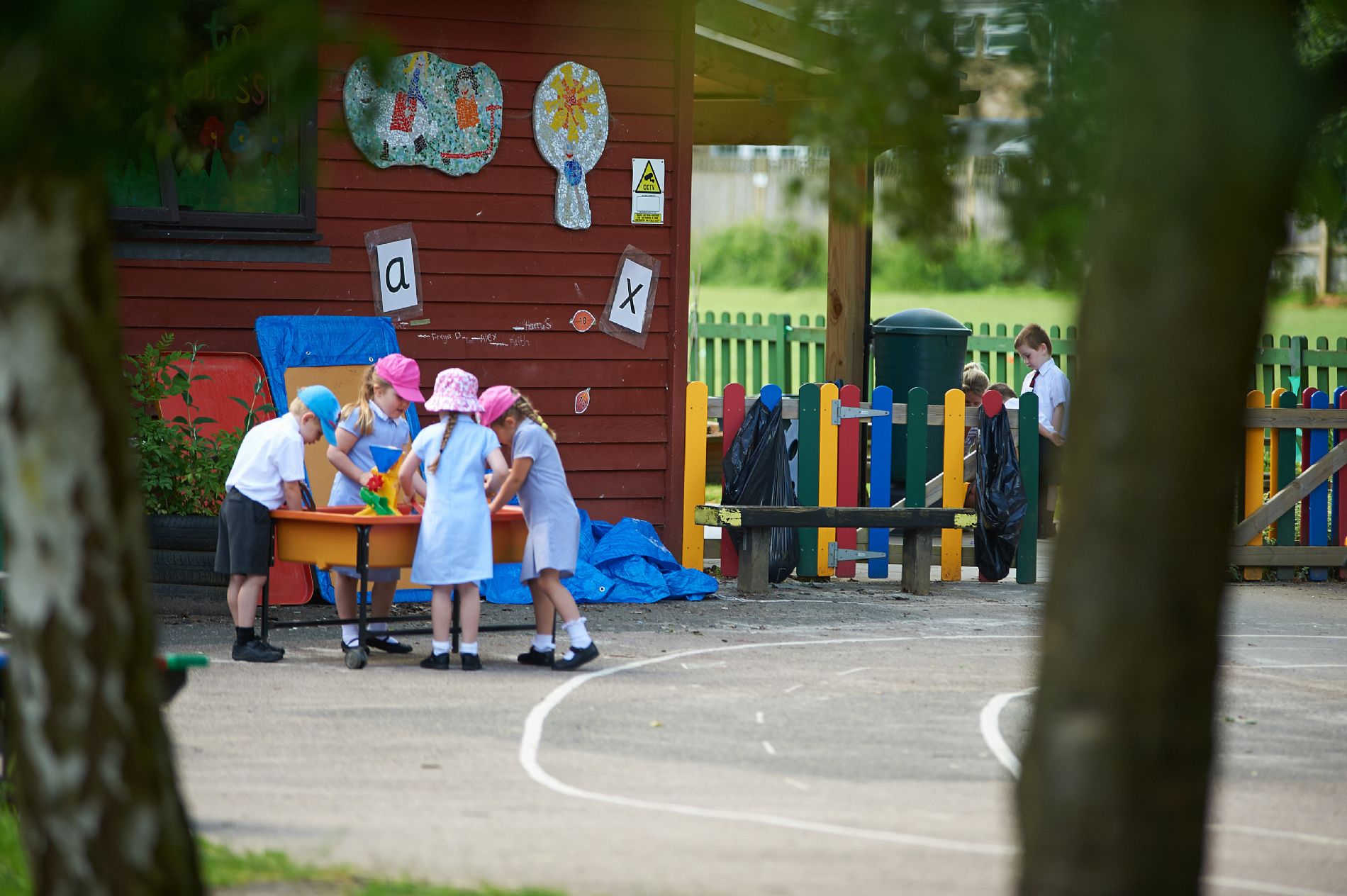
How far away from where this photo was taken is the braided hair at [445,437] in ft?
28.4

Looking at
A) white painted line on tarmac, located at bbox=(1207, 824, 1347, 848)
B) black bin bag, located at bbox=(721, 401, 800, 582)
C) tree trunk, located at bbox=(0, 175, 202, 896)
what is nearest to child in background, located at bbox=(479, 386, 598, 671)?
black bin bag, located at bbox=(721, 401, 800, 582)

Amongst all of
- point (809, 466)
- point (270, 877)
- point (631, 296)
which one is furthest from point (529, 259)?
point (270, 877)

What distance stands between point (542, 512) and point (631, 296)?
3.87 m

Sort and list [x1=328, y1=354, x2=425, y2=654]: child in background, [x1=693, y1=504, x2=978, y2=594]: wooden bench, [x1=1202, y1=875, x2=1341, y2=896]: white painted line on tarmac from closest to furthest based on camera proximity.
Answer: [x1=1202, y1=875, x2=1341, y2=896]: white painted line on tarmac
[x1=328, y1=354, x2=425, y2=654]: child in background
[x1=693, y1=504, x2=978, y2=594]: wooden bench

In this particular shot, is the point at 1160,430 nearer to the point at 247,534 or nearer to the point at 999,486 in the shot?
the point at 247,534

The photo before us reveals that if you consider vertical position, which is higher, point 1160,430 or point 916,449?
point 1160,430

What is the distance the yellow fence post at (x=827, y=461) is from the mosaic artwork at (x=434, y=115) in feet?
9.87

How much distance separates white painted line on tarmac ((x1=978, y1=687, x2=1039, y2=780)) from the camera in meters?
6.93

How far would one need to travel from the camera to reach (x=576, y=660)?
891 centimetres

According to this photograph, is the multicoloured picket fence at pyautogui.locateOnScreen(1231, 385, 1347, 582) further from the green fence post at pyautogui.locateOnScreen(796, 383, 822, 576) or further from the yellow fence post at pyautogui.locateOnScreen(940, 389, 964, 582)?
the green fence post at pyautogui.locateOnScreen(796, 383, 822, 576)

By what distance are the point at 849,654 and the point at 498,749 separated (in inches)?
123

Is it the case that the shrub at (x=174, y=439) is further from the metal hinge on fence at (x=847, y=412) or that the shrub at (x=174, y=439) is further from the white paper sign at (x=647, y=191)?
the metal hinge on fence at (x=847, y=412)

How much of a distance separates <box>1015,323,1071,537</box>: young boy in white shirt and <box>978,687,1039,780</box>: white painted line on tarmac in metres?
5.22

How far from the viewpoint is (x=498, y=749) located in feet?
22.7
